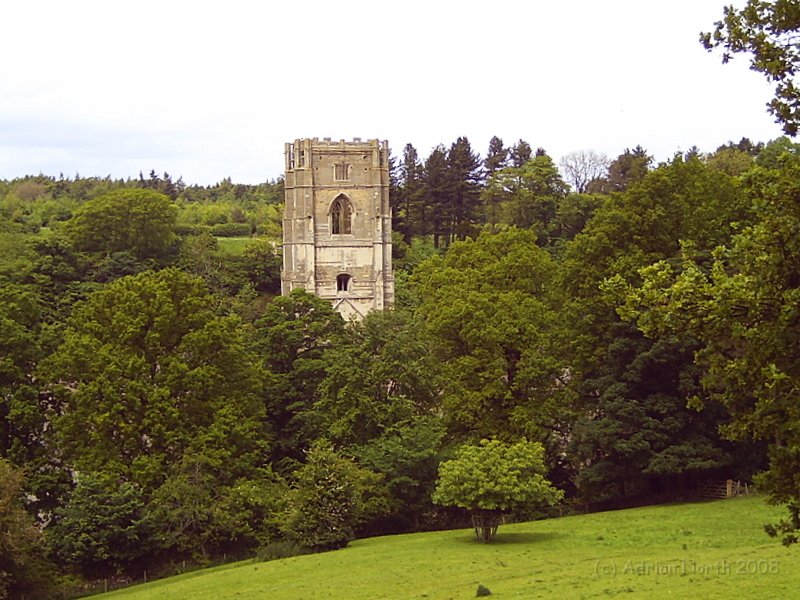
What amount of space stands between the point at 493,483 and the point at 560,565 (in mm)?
5407

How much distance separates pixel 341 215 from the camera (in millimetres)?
67812

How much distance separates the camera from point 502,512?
33.8m

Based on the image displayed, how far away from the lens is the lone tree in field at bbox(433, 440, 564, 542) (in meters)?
32.2

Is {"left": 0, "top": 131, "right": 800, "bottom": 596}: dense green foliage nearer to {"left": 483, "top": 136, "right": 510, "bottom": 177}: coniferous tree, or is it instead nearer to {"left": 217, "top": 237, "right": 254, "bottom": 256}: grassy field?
{"left": 217, "top": 237, "right": 254, "bottom": 256}: grassy field

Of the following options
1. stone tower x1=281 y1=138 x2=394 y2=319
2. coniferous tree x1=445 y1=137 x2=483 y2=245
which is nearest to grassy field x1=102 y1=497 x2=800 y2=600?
stone tower x1=281 y1=138 x2=394 y2=319

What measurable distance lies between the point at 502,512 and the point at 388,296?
33.5 metres

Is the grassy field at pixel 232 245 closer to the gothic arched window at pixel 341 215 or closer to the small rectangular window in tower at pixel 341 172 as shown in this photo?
the gothic arched window at pixel 341 215

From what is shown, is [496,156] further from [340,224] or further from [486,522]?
[486,522]

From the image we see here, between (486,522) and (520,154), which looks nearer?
(486,522)

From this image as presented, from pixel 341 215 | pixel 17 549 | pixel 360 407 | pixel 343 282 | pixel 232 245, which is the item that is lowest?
pixel 17 549

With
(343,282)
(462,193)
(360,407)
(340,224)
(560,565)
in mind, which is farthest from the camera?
(462,193)

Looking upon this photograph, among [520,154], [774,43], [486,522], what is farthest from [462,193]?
[774,43]

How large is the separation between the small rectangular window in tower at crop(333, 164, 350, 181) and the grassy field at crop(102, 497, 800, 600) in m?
34.1

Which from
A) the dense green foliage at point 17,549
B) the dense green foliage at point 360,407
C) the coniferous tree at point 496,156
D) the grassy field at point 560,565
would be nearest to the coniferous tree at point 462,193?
the coniferous tree at point 496,156
